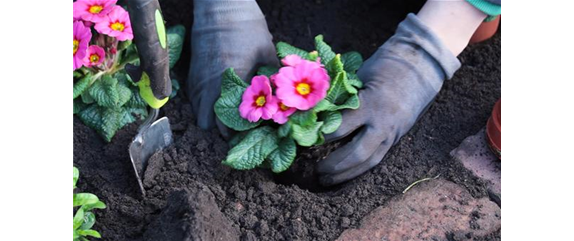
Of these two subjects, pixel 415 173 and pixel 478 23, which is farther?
pixel 478 23

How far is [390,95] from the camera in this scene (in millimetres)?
2303

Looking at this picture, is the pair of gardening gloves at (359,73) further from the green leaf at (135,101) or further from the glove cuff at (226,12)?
the green leaf at (135,101)

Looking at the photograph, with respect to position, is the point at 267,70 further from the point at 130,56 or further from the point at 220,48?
the point at 130,56

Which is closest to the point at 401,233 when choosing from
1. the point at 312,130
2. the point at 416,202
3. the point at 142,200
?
the point at 416,202

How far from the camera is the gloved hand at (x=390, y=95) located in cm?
224

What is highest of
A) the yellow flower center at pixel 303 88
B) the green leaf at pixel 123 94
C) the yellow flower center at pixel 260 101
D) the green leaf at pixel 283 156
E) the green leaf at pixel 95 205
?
the yellow flower center at pixel 303 88

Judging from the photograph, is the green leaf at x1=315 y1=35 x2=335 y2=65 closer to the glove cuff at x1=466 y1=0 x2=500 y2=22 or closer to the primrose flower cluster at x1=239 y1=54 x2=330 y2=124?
the primrose flower cluster at x1=239 y1=54 x2=330 y2=124

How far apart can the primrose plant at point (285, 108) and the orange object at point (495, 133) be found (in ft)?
1.49

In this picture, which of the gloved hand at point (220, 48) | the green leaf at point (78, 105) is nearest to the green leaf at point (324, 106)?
the gloved hand at point (220, 48)

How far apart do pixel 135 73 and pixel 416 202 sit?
93 cm

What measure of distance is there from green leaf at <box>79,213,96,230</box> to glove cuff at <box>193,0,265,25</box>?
2.74ft

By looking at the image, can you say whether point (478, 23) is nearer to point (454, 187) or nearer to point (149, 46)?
point (454, 187)

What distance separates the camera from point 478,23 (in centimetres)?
244

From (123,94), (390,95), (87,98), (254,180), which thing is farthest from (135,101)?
(390,95)
